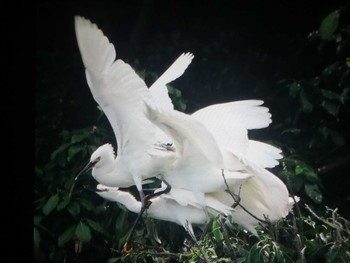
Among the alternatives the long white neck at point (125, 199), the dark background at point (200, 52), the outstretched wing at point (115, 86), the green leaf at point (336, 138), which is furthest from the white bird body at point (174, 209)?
the green leaf at point (336, 138)

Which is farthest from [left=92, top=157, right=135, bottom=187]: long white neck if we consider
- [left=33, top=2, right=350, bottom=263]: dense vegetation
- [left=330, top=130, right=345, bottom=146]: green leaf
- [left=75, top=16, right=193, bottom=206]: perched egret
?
[left=330, top=130, right=345, bottom=146]: green leaf

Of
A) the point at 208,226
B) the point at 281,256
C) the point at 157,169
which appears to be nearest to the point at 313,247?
the point at 281,256

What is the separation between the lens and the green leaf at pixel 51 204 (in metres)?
1.99

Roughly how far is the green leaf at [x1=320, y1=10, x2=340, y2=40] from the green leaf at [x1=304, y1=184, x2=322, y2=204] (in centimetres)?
38

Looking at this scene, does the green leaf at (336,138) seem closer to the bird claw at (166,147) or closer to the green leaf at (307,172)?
the green leaf at (307,172)

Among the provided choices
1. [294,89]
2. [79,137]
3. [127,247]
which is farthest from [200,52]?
[127,247]

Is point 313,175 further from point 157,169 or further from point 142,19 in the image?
point 142,19

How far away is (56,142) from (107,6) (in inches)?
15.0

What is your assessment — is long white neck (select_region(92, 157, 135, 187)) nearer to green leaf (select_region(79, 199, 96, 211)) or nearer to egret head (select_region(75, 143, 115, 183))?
egret head (select_region(75, 143, 115, 183))

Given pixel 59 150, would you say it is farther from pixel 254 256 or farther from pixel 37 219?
pixel 254 256

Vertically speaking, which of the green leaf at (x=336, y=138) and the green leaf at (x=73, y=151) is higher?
the green leaf at (x=336, y=138)

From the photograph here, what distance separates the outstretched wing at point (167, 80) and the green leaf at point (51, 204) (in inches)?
14.3

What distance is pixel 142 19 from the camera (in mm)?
2162

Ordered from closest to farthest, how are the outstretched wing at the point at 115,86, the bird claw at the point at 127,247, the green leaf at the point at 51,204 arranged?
the outstretched wing at the point at 115,86 < the bird claw at the point at 127,247 < the green leaf at the point at 51,204
